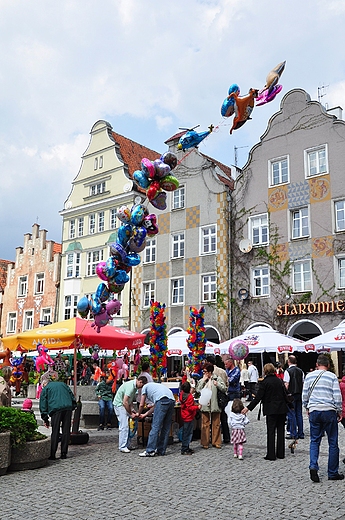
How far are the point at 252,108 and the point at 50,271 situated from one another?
29649 millimetres

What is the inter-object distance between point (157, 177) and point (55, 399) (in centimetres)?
472

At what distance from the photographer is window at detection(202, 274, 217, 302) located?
28641 mm

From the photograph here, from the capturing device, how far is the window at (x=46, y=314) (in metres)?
37.1

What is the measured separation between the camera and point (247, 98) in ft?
32.9

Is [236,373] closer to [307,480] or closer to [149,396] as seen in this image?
[149,396]

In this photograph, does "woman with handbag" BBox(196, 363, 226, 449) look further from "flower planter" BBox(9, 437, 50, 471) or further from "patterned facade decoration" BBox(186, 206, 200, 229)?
"patterned facade decoration" BBox(186, 206, 200, 229)

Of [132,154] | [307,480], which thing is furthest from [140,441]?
[132,154]

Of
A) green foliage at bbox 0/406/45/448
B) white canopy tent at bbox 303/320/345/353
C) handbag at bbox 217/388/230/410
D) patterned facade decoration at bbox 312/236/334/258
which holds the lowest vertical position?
green foliage at bbox 0/406/45/448

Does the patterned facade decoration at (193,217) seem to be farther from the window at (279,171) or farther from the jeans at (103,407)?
the jeans at (103,407)

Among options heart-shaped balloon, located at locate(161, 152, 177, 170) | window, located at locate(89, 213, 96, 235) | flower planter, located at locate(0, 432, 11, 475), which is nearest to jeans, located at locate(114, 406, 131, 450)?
flower planter, located at locate(0, 432, 11, 475)

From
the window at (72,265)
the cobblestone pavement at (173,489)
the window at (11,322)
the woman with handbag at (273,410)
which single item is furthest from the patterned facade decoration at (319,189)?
the window at (11,322)

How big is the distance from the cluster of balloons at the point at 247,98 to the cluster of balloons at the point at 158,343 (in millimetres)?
11563

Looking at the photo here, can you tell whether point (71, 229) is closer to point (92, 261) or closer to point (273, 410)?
point (92, 261)

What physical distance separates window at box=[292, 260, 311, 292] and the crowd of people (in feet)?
43.5
